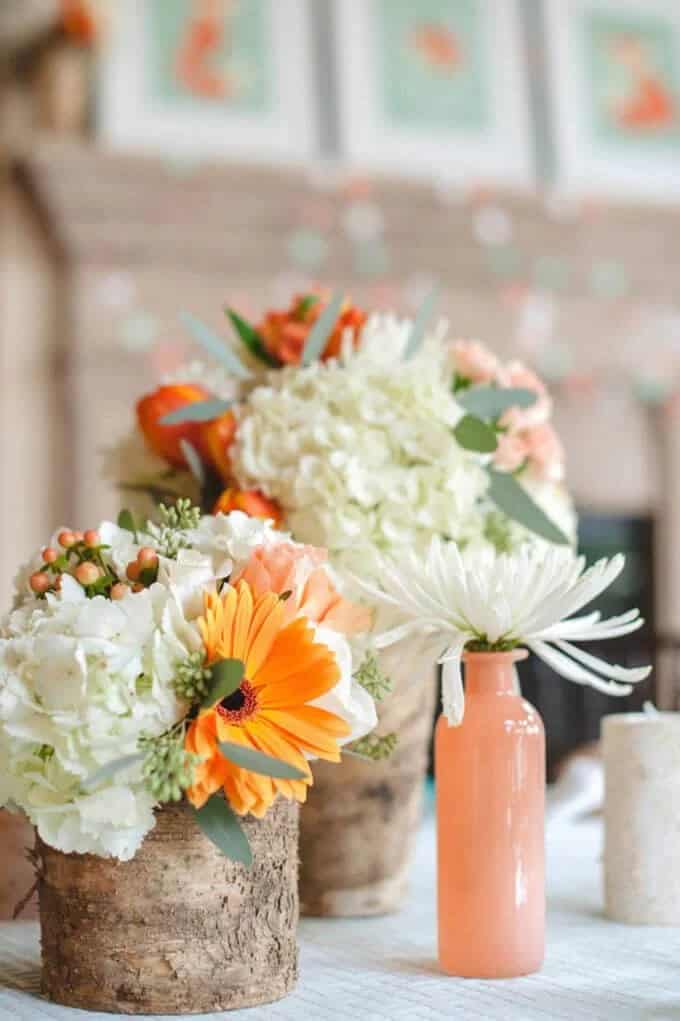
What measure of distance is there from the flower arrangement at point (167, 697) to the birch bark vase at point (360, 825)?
0.80 ft

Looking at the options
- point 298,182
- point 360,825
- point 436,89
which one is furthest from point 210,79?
point 360,825

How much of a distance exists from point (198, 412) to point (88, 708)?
1.14ft

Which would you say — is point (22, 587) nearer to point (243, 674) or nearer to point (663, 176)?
point (243, 674)

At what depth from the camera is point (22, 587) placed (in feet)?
2.61

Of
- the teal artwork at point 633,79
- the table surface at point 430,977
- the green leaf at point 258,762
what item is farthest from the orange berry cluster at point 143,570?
the teal artwork at point 633,79

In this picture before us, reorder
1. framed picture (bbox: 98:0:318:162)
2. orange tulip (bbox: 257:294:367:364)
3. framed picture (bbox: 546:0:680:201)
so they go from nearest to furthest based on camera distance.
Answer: orange tulip (bbox: 257:294:367:364) → framed picture (bbox: 98:0:318:162) → framed picture (bbox: 546:0:680:201)

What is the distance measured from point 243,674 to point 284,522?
0.28 metres

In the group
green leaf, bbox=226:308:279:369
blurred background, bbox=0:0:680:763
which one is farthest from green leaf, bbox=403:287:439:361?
blurred background, bbox=0:0:680:763

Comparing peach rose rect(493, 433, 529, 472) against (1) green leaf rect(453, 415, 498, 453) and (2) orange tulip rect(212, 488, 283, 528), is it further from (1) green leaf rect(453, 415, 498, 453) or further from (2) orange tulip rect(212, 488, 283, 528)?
(2) orange tulip rect(212, 488, 283, 528)

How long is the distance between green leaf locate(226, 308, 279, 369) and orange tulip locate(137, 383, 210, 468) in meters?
0.05

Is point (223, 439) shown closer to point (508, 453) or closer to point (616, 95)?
point (508, 453)

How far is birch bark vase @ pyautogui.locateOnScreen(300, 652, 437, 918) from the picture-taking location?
0.96 m

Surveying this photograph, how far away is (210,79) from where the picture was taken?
11.5ft

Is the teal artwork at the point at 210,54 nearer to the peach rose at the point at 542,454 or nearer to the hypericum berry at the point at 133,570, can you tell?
the peach rose at the point at 542,454
